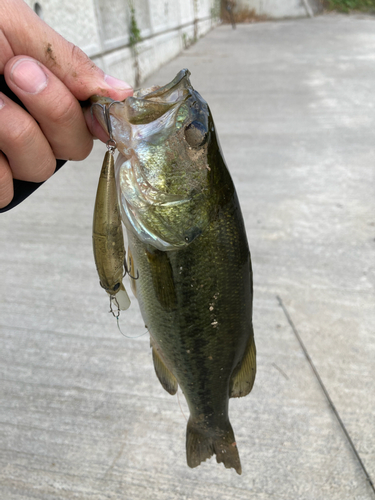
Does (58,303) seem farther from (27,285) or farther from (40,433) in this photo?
(40,433)

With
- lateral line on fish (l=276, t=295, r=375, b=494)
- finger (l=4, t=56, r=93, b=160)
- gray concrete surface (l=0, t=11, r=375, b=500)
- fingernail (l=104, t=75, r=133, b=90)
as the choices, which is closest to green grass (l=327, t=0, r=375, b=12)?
gray concrete surface (l=0, t=11, r=375, b=500)

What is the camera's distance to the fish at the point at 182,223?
1111mm

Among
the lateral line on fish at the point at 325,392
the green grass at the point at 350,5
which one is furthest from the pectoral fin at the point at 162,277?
the green grass at the point at 350,5

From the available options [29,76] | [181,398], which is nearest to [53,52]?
[29,76]

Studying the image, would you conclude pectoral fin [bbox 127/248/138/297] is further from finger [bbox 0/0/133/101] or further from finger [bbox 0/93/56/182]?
finger [bbox 0/0/133/101]

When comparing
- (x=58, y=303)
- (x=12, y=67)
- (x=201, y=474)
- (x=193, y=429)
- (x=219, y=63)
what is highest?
(x=12, y=67)

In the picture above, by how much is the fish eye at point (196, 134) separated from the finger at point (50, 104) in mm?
337

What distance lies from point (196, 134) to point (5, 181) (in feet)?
1.92

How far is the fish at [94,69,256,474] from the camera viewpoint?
1111mm

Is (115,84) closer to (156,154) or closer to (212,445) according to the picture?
(156,154)

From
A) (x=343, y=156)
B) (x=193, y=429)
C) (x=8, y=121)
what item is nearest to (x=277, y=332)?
(x=193, y=429)

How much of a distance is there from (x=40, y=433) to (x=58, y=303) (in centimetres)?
92

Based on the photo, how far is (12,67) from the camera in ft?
3.42

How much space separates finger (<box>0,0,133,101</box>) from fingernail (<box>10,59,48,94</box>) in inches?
2.4
